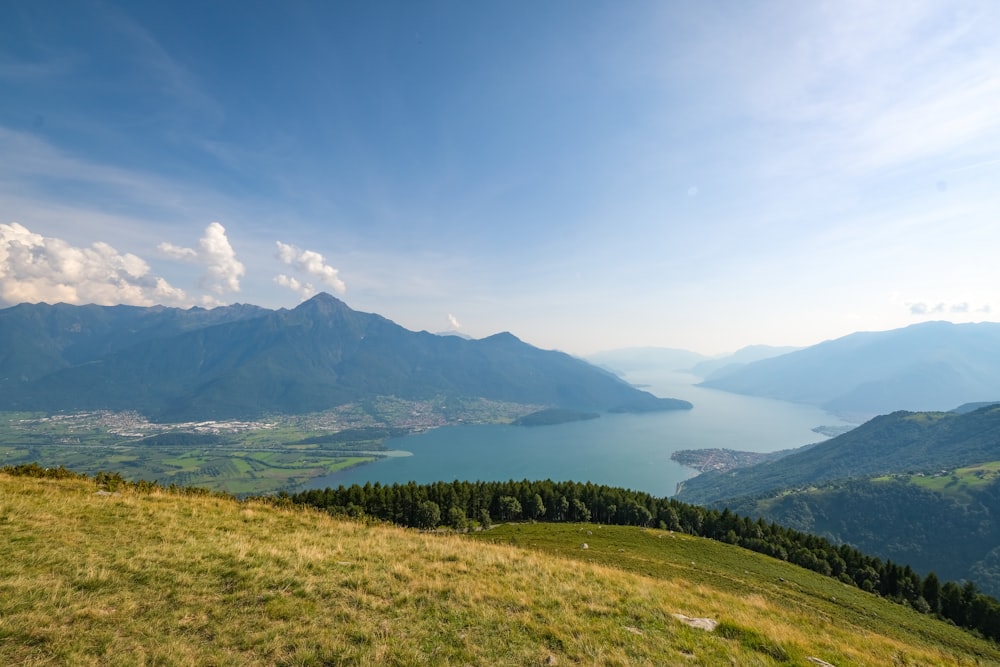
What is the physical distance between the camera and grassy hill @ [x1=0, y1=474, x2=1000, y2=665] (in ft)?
25.5

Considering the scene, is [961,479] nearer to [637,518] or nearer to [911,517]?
[911,517]

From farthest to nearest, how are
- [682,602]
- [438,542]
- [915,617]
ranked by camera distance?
[915,617] → [438,542] → [682,602]

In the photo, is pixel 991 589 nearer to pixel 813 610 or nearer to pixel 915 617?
pixel 915 617

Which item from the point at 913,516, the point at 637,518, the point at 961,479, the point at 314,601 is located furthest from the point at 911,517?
the point at 314,601

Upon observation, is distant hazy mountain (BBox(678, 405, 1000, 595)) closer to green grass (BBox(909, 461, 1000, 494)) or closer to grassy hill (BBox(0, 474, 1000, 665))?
green grass (BBox(909, 461, 1000, 494))

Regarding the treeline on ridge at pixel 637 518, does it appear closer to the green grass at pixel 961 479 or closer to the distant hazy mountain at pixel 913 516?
the distant hazy mountain at pixel 913 516

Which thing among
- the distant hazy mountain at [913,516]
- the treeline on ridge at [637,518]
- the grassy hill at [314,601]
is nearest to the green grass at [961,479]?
the distant hazy mountain at [913,516]

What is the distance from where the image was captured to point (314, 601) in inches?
390

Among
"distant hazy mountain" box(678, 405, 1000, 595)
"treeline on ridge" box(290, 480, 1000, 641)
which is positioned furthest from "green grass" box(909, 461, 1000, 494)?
"treeline on ridge" box(290, 480, 1000, 641)

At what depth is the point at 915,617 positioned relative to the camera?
3294 centimetres

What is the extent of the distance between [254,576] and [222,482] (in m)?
217

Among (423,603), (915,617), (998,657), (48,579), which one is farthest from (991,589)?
(48,579)

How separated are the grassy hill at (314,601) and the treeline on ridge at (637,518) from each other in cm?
2595

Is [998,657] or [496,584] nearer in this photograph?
[496,584]
